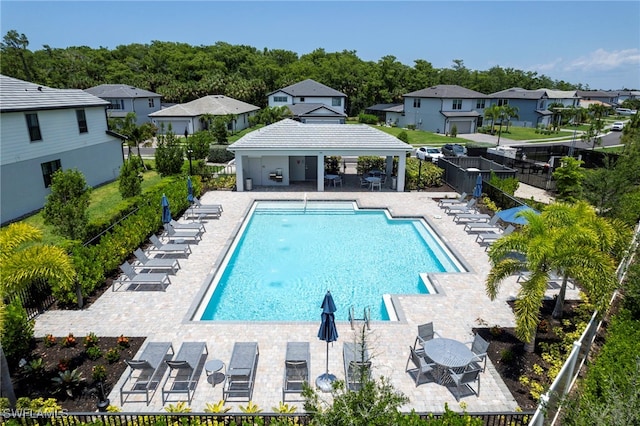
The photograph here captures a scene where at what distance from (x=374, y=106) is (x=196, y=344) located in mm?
74470

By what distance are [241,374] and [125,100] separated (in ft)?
199

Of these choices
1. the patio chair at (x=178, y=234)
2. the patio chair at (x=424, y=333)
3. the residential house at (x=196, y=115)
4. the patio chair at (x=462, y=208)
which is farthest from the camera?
the residential house at (x=196, y=115)

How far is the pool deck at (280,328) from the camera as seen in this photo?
9.09 meters

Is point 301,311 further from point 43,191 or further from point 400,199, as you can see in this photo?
point 43,191

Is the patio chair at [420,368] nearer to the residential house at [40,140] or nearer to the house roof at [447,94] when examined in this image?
the residential house at [40,140]

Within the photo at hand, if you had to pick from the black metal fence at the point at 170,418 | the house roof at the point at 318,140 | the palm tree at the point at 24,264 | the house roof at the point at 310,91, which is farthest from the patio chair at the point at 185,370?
the house roof at the point at 310,91

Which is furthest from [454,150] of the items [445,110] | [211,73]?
[211,73]

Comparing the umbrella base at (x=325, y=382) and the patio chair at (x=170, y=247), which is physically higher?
the patio chair at (x=170, y=247)

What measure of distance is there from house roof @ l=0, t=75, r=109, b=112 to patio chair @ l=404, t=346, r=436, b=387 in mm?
22146

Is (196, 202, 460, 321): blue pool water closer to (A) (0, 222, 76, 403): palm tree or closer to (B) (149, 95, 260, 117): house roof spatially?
(A) (0, 222, 76, 403): palm tree

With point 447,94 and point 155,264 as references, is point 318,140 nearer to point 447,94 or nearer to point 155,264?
point 155,264

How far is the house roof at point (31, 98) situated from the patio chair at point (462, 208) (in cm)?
Result: 2355

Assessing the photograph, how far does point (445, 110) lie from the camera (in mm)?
61688

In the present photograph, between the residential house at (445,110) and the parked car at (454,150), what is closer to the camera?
the parked car at (454,150)
